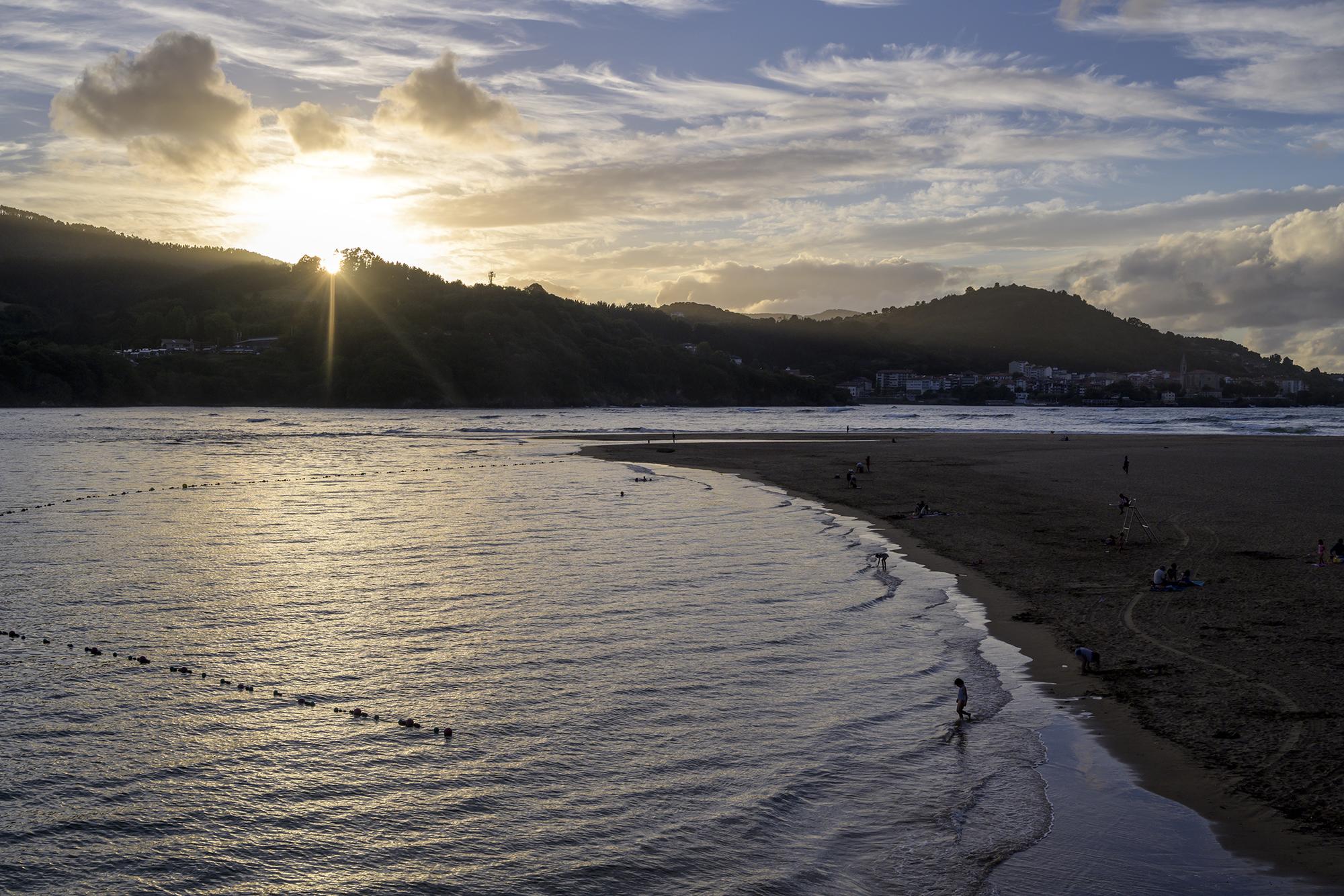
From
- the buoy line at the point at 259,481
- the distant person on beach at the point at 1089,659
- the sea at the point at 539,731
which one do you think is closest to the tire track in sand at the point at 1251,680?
the distant person on beach at the point at 1089,659

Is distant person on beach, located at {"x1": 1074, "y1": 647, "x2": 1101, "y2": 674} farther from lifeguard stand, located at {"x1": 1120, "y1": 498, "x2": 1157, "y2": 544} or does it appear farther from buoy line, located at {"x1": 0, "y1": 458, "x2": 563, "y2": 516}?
buoy line, located at {"x1": 0, "y1": 458, "x2": 563, "y2": 516}

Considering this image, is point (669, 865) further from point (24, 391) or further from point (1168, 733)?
point (24, 391)

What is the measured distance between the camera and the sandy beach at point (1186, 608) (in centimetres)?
968

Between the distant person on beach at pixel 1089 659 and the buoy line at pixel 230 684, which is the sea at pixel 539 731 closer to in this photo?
the buoy line at pixel 230 684

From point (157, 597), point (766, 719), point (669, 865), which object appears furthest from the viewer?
point (157, 597)

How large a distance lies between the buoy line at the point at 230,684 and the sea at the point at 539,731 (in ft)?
Answer: 0.23

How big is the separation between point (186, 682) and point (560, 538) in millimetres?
13581

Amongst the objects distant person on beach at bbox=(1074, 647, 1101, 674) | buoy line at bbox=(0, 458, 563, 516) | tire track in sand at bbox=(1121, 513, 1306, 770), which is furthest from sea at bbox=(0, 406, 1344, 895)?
buoy line at bbox=(0, 458, 563, 516)

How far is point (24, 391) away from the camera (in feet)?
509

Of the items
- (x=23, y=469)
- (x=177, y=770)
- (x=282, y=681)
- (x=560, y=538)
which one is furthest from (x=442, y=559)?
(x=23, y=469)

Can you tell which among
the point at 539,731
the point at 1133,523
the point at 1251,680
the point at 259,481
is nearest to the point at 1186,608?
the point at 1251,680

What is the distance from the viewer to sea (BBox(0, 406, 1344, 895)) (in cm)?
830

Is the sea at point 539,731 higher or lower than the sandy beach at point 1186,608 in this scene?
lower

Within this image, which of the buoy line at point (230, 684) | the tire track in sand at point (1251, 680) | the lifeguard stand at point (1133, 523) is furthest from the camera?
the lifeguard stand at point (1133, 523)
